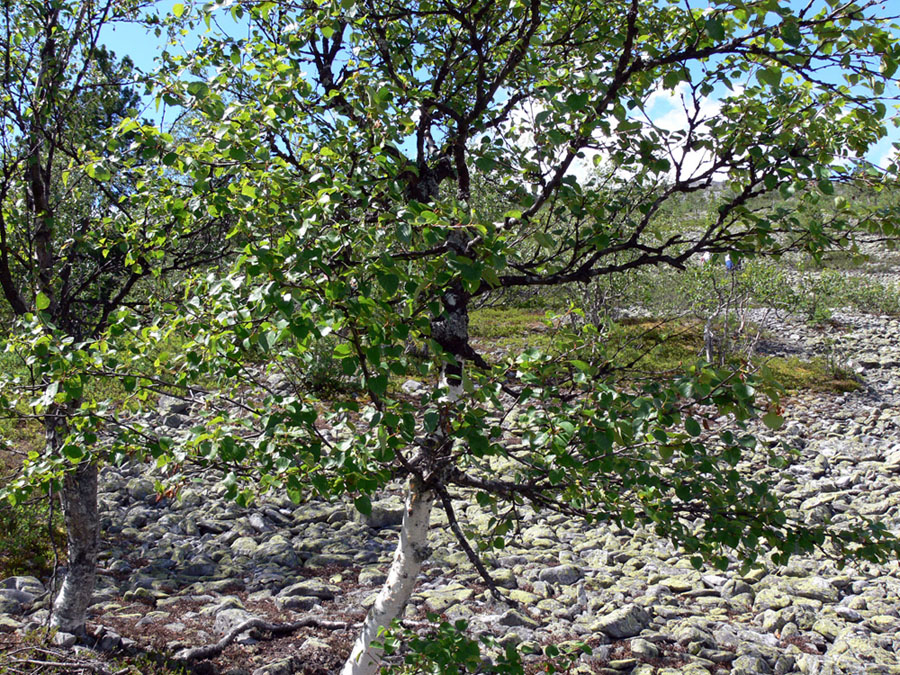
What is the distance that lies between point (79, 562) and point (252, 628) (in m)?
1.84

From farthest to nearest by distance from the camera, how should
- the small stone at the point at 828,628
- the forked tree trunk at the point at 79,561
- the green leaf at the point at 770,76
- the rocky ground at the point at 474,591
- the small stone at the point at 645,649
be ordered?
1. the small stone at the point at 828,628
2. the small stone at the point at 645,649
3. the rocky ground at the point at 474,591
4. the forked tree trunk at the point at 79,561
5. the green leaf at the point at 770,76

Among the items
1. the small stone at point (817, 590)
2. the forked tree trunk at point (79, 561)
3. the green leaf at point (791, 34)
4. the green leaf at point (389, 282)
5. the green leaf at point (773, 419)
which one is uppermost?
the green leaf at point (791, 34)

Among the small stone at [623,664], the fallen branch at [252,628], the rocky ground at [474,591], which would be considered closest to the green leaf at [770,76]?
the rocky ground at [474,591]

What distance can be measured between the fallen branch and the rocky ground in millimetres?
107

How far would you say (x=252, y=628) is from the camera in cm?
670

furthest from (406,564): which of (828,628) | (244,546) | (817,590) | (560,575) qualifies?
(817,590)

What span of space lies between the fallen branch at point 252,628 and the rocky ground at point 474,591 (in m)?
0.11

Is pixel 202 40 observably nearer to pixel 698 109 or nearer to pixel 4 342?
pixel 4 342

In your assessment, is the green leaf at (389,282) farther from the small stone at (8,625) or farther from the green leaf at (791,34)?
the small stone at (8,625)

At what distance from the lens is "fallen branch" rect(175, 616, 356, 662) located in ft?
19.9

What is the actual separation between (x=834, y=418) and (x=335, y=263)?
67.7 feet

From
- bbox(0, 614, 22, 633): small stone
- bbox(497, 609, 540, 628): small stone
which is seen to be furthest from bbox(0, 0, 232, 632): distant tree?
bbox(497, 609, 540, 628): small stone

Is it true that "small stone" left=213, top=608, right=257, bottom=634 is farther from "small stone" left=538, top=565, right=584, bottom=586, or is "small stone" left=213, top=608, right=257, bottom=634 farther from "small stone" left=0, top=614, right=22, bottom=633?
"small stone" left=538, top=565, right=584, bottom=586

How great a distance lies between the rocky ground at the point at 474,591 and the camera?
22.4ft
